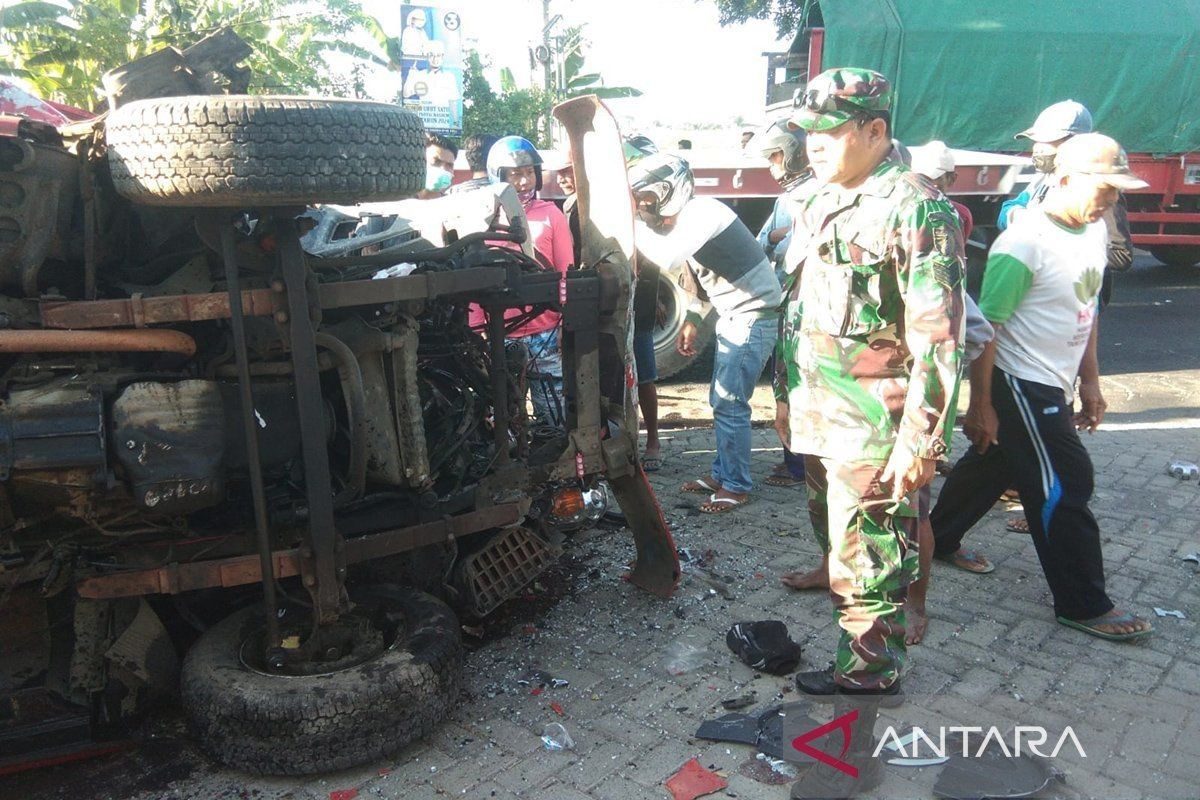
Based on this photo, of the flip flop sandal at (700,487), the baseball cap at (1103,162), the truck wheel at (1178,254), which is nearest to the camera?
the baseball cap at (1103,162)

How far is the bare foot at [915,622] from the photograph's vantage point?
3.39 m

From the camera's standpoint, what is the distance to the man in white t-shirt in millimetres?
3346

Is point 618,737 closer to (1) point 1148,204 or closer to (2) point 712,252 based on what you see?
(2) point 712,252

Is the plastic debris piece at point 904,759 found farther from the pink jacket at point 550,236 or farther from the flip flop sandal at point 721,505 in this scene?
the pink jacket at point 550,236

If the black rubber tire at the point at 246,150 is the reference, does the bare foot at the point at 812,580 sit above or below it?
below

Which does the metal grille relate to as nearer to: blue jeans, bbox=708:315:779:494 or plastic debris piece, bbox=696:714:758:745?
plastic debris piece, bbox=696:714:758:745

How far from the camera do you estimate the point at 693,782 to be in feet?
8.65

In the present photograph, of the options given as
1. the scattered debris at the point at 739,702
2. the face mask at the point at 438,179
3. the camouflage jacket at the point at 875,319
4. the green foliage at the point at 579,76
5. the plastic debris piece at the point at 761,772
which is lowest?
the plastic debris piece at the point at 761,772

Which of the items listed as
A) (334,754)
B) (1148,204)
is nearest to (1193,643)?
(334,754)

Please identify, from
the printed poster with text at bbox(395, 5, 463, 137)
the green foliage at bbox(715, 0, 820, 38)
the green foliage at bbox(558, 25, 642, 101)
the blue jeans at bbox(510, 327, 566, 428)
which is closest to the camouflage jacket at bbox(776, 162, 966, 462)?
the blue jeans at bbox(510, 327, 566, 428)

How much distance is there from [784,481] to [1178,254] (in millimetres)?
11281

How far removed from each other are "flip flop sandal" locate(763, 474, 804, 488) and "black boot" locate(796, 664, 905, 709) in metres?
2.08

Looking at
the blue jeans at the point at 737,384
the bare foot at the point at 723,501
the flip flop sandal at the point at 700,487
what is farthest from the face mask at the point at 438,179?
the bare foot at the point at 723,501

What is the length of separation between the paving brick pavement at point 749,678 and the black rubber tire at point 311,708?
0.32 feet
